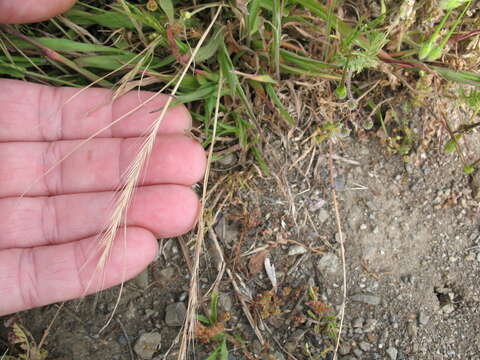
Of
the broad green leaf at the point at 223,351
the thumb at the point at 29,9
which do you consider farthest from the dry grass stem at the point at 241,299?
the thumb at the point at 29,9

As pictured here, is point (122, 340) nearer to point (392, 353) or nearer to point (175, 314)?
point (175, 314)

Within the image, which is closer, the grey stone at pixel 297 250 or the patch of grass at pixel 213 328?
the patch of grass at pixel 213 328

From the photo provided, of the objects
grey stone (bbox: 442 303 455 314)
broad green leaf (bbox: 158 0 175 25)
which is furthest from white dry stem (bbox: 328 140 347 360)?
broad green leaf (bbox: 158 0 175 25)

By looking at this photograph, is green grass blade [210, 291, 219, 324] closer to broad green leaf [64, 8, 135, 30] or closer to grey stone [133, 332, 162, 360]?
grey stone [133, 332, 162, 360]

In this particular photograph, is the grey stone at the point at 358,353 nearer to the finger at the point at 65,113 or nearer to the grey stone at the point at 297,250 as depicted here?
the grey stone at the point at 297,250

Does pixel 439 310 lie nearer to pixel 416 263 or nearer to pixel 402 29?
pixel 416 263

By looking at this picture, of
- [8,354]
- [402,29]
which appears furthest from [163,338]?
[402,29]

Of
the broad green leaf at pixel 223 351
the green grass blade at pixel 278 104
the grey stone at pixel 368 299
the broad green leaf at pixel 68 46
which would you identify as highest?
the broad green leaf at pixel 68 46
